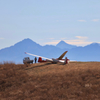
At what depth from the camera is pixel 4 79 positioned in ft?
93.8

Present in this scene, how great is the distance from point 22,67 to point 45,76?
11.1m

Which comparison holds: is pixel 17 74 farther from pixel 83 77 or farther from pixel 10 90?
pixel 83 77

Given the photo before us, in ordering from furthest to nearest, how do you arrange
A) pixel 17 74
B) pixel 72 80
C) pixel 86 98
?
pixel 17 74 < pixel 72 80 < pixel 86 98

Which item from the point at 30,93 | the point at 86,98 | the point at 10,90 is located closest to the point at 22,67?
the point at 10,90

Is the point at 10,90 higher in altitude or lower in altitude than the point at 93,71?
lower

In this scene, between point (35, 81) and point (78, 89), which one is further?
point (35, 81)

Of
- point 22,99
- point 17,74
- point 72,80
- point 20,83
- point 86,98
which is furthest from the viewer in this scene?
point 17,74

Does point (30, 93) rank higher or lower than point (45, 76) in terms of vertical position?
lower

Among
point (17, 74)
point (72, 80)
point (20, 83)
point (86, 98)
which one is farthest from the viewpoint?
point (17, 74)

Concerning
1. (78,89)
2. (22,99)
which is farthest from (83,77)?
(22,99)

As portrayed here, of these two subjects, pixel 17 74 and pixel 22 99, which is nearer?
pixel 22 99

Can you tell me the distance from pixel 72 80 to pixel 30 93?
7324mm

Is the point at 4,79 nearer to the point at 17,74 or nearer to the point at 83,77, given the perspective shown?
the point at 17,74

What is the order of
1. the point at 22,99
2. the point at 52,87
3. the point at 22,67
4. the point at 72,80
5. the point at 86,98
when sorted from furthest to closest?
the point at 22,67
the point at 72,80
the point at 52,87
the point at 22,99
the point at 86,98
